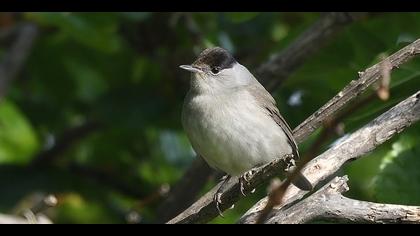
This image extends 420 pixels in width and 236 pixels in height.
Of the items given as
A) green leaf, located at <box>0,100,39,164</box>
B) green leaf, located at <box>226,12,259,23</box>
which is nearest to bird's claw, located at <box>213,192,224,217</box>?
green leaf, located at <box>226,12,259,23</box>

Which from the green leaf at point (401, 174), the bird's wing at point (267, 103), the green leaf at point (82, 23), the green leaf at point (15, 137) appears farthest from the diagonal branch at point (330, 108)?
the green leaf at point (15, 137)

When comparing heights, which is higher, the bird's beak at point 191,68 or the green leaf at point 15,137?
the green leaf at point 15,137

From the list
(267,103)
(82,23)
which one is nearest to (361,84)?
A: (267,103)

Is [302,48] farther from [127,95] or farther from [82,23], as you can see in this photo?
Answer: [127,95]

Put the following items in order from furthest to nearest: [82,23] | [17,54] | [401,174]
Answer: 1. [17,54]
2. [82,23]
3. [401,174]

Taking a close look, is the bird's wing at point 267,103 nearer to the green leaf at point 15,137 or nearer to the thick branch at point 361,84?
the thick branch at point 361,84

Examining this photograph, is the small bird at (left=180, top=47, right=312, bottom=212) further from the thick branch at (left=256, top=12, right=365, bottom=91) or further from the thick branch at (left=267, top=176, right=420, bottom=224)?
the thick branch at (left=267, top=176, right=420, bottom=224)
